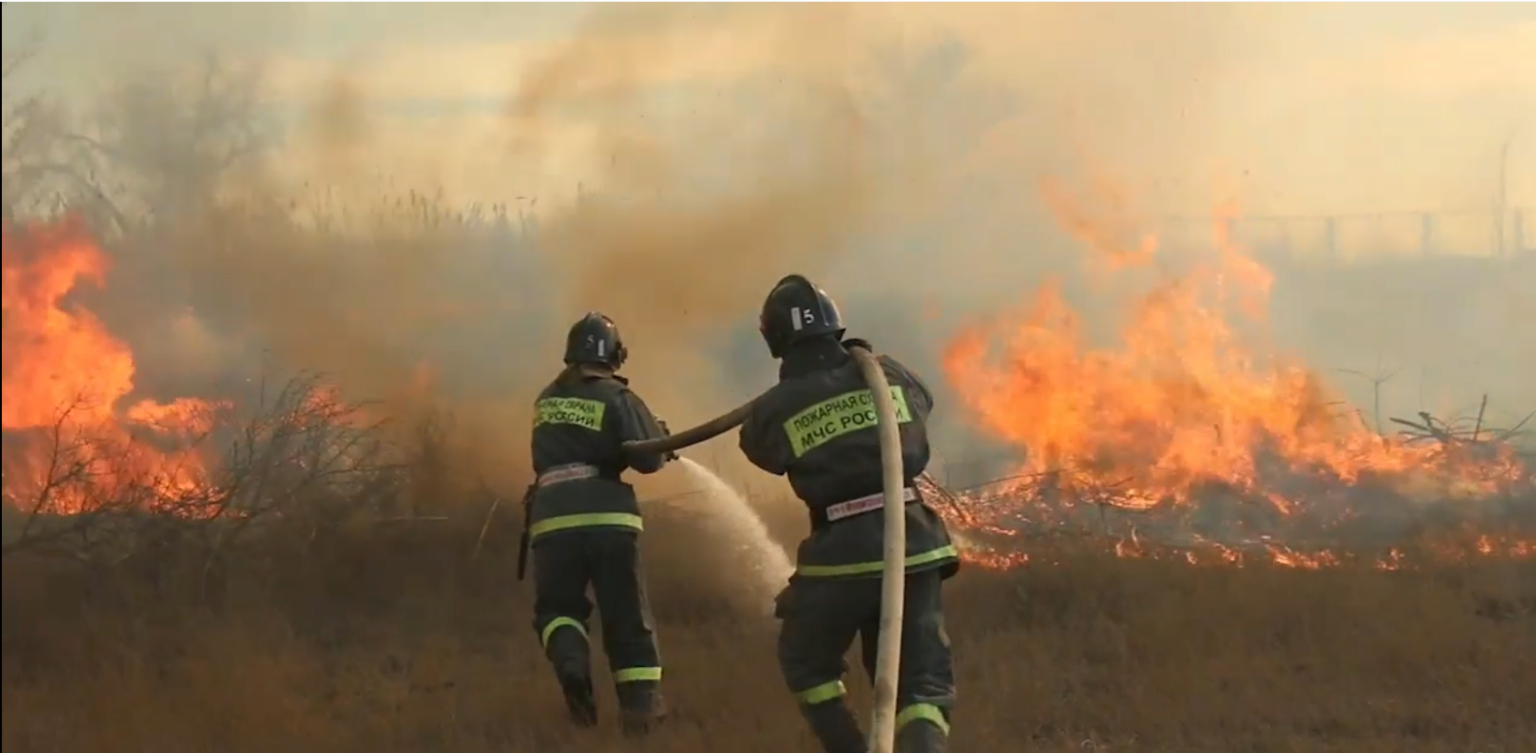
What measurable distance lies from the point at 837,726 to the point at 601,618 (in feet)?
6.13

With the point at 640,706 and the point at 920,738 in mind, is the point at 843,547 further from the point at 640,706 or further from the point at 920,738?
the point at 640,706

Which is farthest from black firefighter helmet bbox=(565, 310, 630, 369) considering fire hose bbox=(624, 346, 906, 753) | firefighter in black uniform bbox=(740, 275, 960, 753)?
fire hose bbox=(624, 346, 906, 753)

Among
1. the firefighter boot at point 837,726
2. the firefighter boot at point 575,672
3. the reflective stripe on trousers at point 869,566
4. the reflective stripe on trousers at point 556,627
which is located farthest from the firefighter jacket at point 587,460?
the firefighter boot at point 837,726

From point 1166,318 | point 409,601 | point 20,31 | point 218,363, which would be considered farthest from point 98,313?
point 1166,318

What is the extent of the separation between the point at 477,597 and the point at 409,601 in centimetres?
47

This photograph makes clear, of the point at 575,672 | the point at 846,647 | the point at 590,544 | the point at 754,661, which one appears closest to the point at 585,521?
the point at 590,544

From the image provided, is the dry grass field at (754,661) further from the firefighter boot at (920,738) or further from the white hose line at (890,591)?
the white hose line at (890,591)

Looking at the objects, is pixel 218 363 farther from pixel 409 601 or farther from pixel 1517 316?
pixel 1517 316

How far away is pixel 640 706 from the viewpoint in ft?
22.0

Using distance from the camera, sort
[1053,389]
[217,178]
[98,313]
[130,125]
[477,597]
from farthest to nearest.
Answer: [1053,389]
[477,597]
[217,178]
[130,125]
[98,313]

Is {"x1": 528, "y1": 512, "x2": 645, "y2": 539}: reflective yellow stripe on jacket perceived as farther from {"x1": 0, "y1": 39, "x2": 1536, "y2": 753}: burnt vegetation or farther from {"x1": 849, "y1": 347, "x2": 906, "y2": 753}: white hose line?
{"x1": 849, "y1": 347, "x2": 906, "y2": 753}: white hose line

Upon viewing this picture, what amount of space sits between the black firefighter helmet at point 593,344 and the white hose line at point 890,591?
2.50m

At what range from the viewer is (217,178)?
350 inches

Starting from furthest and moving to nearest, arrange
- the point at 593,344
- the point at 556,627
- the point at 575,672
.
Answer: the point at 593,344, the point at 556,627, the point at 575,672
